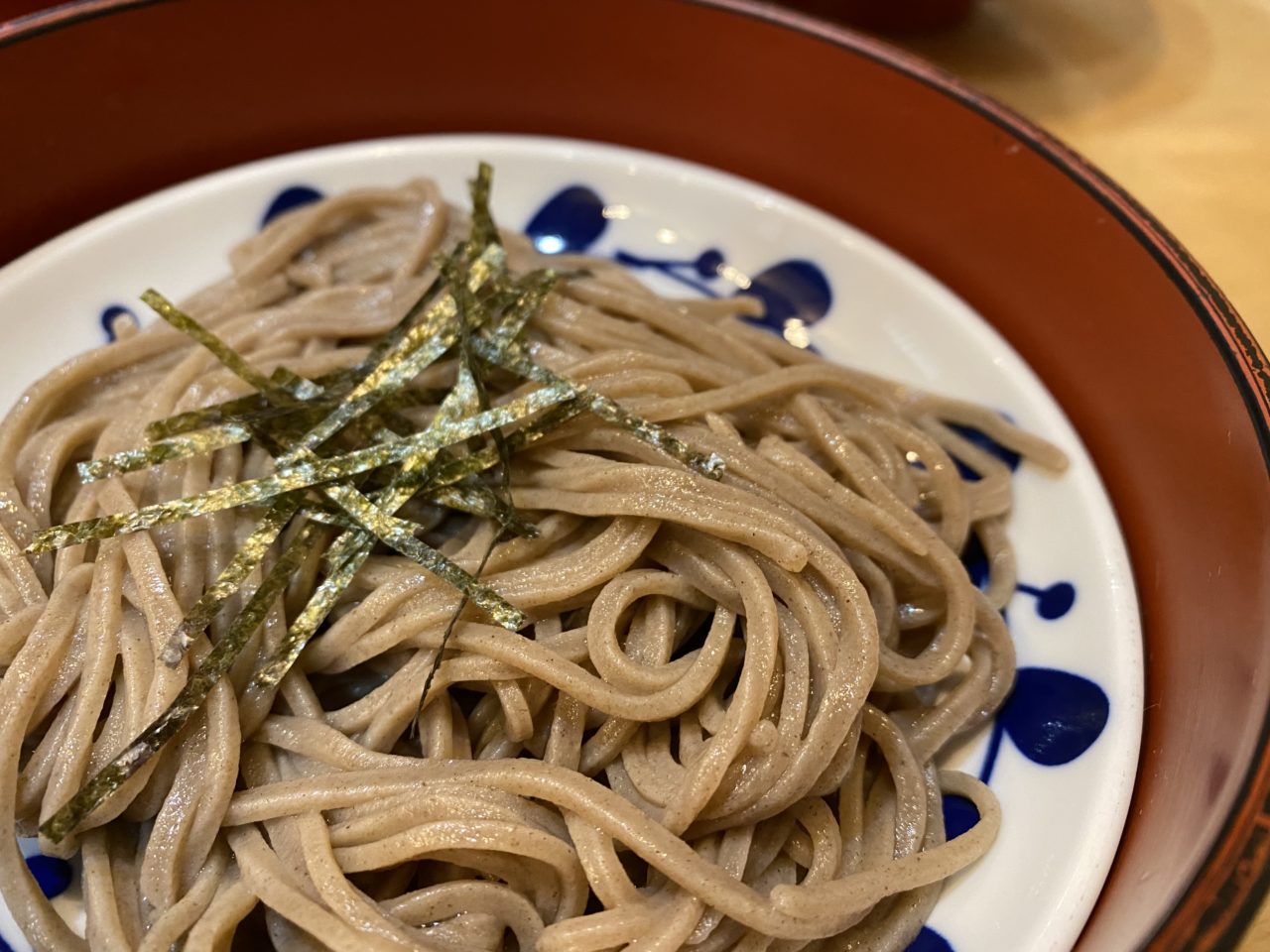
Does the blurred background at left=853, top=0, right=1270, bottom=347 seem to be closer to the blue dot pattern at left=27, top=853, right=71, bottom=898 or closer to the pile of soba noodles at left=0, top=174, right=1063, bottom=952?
the pile of soba noodles at left=0, top=174, right=1063, bottom=952

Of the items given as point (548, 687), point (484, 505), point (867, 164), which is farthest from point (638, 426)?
point (867, 164)

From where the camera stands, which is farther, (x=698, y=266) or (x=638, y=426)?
(x=698, y=266)

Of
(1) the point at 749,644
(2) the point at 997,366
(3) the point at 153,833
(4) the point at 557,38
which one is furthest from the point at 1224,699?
(4) the point at 557,38

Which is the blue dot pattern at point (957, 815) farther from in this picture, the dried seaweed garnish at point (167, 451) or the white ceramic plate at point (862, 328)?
the dried seaweed garnish at point (167, 451)

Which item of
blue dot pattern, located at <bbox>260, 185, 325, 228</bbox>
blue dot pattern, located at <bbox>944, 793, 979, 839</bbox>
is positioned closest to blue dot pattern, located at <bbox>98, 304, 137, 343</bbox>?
blue dot pattern, located at <bbox>260, 185, 325, 228</bbox>

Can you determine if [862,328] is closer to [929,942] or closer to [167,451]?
[929,942]

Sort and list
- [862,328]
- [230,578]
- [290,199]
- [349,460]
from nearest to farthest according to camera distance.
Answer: [230,578] → [349,460] → [862,328] → [290,199]

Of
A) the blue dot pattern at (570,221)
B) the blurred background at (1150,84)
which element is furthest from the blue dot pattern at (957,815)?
the blurred background at (1150,84)
